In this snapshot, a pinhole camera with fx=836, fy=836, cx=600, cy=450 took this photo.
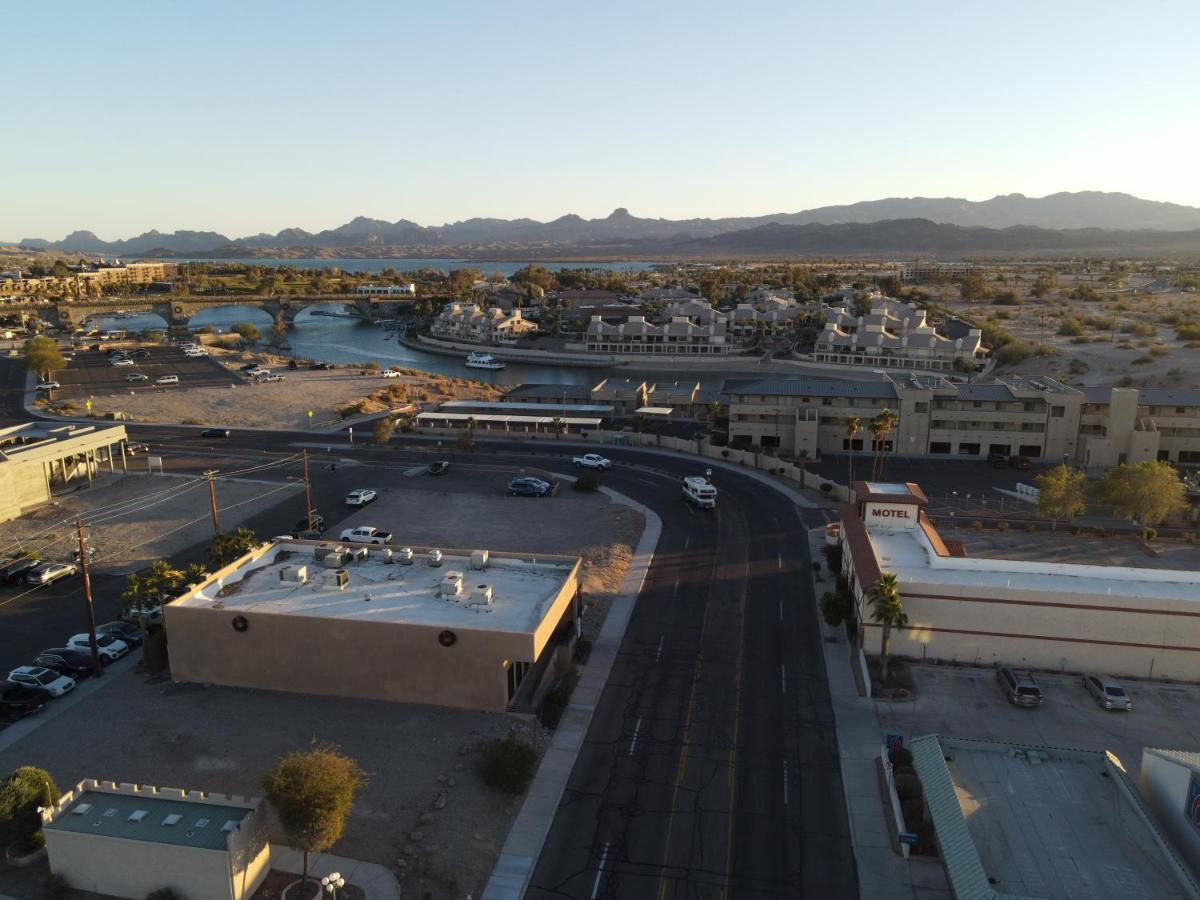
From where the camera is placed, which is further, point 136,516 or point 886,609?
point 136,516

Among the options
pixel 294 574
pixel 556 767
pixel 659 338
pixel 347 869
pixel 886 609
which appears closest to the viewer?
pixel 347 869

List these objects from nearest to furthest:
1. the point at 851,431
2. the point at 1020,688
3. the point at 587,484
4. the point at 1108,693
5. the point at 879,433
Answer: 1. the point at 1108,693
2. the point at 1020,688
3. the point at 587,484
4. the point at 879,433
5. the point at 851,431

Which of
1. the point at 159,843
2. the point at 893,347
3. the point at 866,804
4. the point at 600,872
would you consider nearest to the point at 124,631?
the point at 159,843

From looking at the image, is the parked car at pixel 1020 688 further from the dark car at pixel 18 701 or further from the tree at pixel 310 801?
the dark car at pixel 18 701

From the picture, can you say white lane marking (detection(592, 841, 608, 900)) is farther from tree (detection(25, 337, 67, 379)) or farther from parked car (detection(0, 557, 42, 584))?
tree (detection(25, 337, 67, 379))

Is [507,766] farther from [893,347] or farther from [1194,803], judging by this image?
[893,347]

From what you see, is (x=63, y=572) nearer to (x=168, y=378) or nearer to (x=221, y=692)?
(x=221, y=692)

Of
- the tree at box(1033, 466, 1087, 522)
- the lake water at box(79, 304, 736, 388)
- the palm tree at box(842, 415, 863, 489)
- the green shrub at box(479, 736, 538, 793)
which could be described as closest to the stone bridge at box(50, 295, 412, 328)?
the lake water at box(79, 304, 736, 388)
